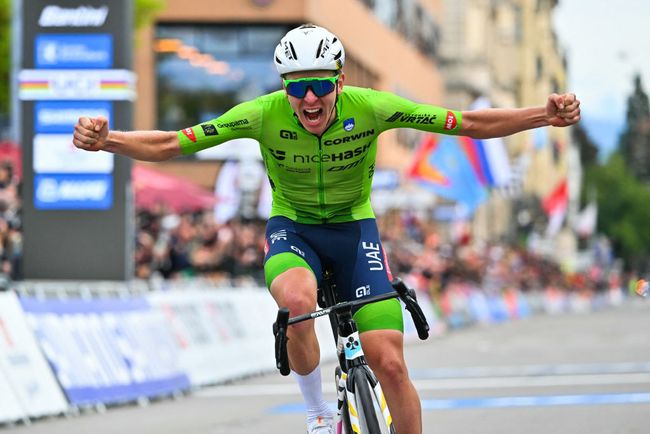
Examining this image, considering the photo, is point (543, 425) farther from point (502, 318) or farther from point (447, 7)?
point (447, 7)

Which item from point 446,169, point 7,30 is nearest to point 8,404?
point 7,30

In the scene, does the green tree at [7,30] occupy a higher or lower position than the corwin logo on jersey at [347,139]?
higher

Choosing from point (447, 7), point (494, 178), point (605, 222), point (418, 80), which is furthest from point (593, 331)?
point (605, 222)

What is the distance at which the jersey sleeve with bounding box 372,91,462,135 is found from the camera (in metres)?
7.32

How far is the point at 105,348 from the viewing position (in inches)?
527

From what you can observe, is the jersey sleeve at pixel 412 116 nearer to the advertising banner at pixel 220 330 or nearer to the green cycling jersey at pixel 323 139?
the green cycling jersey at pixel 323 139

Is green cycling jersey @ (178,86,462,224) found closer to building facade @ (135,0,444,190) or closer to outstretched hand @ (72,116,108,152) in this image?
outstretched hand @ (72,116,108,152)

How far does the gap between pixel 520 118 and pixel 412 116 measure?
0.53 meters

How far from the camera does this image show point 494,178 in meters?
38.9

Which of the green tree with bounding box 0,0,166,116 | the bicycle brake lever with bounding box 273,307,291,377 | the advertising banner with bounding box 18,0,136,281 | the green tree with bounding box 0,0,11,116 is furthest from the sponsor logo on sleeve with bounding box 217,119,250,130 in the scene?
the green tree with bounding box 0,0,11,116

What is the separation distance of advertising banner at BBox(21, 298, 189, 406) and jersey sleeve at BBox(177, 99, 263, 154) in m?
5.73

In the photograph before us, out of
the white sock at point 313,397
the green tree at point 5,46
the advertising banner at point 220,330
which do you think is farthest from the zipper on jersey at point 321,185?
the green tree at point 5,46

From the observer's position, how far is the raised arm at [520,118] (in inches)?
282

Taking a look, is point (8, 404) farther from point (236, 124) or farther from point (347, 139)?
point (347, 139)
